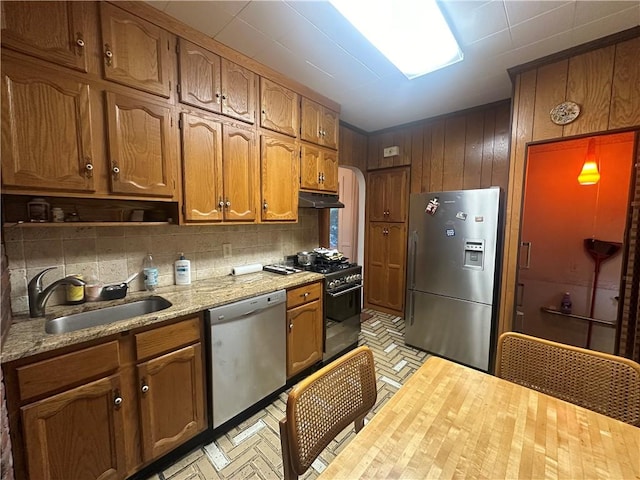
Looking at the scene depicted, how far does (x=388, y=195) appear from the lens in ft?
11.7

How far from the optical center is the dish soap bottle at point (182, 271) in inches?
76.5

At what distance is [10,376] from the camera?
100cm

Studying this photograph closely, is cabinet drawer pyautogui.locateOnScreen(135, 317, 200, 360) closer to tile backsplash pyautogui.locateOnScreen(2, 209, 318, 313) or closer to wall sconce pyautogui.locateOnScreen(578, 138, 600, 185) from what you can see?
tile backsplash pyautogui.locateOnScreen(2, 209, 318, 313)

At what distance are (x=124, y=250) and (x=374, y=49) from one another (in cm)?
217

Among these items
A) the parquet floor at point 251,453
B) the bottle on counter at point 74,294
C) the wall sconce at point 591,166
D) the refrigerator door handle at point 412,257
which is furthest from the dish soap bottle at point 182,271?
the wall sconce at point 591,166

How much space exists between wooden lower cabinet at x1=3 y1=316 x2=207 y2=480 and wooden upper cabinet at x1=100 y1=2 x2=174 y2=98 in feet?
4.47

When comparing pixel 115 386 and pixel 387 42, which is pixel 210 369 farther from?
pixel 387 42

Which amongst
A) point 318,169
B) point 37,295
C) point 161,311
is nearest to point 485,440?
point 161,311

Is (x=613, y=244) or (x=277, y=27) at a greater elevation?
(x=277, y=27)

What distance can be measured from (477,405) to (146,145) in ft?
6.61

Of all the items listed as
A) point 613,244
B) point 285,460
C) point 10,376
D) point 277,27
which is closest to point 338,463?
point 285,460

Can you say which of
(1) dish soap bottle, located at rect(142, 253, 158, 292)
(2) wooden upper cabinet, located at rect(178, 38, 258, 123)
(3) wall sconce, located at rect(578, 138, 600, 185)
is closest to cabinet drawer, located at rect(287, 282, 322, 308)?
(1) dish soap bottle, located at rect(142, 253, 158, 292)

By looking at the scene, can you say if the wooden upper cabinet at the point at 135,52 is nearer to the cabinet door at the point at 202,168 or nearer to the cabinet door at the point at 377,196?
the cabinet door at the point at 202,168

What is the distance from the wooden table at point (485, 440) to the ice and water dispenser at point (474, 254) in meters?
1.51
